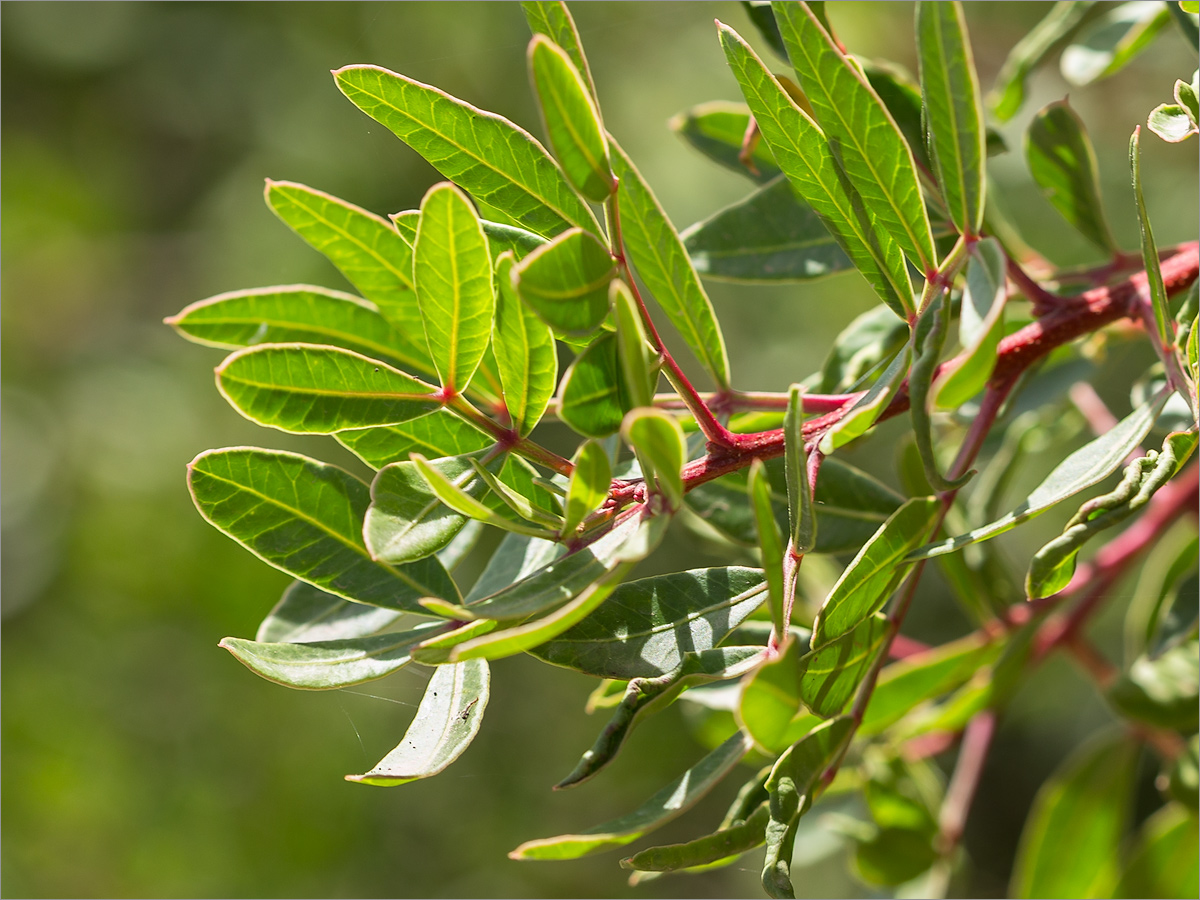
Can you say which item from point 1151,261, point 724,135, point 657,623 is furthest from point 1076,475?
point 724,135

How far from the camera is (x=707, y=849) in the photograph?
43 centimetres

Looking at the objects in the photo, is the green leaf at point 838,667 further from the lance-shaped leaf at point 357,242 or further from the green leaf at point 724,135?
the green leaf at point 724,135

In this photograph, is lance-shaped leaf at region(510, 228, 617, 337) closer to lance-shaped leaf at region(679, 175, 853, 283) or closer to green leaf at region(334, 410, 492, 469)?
green leaf at region(334, 410, 492, 469)

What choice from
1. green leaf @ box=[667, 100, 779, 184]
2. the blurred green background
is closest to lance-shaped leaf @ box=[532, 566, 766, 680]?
green leaf @ box=[667, 100, 779, 184]

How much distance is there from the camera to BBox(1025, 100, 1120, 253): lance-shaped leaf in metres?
0.70

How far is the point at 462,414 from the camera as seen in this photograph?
0.45m

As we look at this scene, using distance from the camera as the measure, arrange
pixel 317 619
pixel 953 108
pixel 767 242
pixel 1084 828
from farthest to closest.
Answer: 1. pixel 1084 828
2. pixel 767 242
3. pixel 317 619
4. pixel 953 108

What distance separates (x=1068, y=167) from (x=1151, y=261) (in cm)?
33

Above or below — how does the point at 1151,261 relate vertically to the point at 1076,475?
above

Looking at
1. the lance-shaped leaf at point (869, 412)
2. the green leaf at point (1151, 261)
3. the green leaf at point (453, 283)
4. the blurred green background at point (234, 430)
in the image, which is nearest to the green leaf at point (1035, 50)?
the green leaf at point (1151, 261)

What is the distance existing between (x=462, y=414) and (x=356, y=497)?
0.08 meters

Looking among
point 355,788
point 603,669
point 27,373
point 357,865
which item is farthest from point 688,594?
point 27,373

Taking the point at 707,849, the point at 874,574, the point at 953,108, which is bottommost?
the point at 707,849

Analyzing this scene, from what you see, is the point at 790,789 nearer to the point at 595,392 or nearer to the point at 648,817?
the point at 648,817
